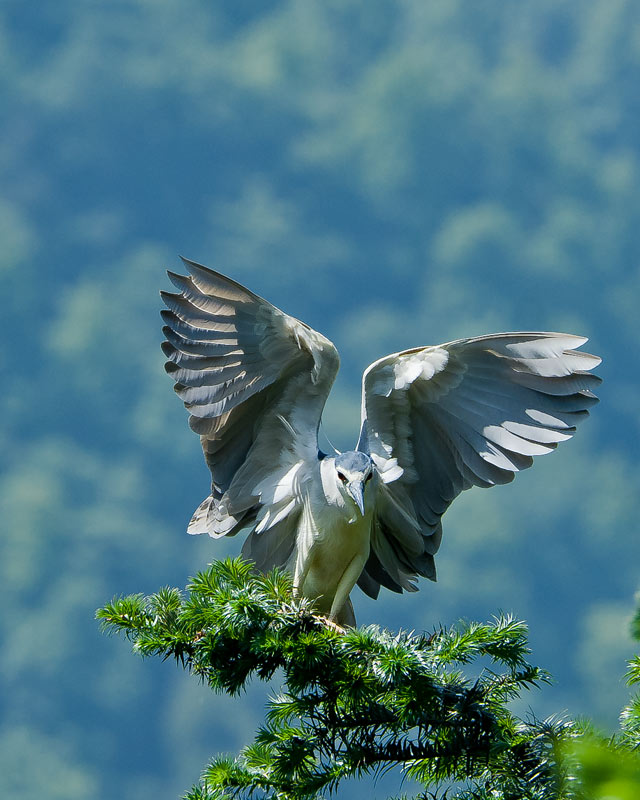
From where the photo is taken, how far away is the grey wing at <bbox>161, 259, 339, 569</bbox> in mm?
5879

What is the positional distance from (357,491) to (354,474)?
4.6 inches

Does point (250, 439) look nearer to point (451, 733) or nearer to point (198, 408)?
point (198, 408)

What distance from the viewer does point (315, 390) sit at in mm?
6027

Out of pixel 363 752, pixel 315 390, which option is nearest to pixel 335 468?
pixel 315 390

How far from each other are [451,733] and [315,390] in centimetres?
241

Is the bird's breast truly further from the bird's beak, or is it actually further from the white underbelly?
the bird's beak

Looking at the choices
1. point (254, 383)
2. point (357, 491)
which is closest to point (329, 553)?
point (357, 491)

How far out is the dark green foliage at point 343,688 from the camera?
14.2 ft

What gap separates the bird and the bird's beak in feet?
0.72

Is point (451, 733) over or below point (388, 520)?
below

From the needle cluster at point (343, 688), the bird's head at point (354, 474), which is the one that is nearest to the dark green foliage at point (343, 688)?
the needle cluster at point (343, 688)

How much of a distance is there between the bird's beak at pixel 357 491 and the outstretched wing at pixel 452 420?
0.49 meters

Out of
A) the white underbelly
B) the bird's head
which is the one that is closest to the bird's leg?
the white underbelly

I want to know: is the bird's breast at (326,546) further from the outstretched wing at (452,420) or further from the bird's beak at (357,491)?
the outstretched wing at (452,420)
